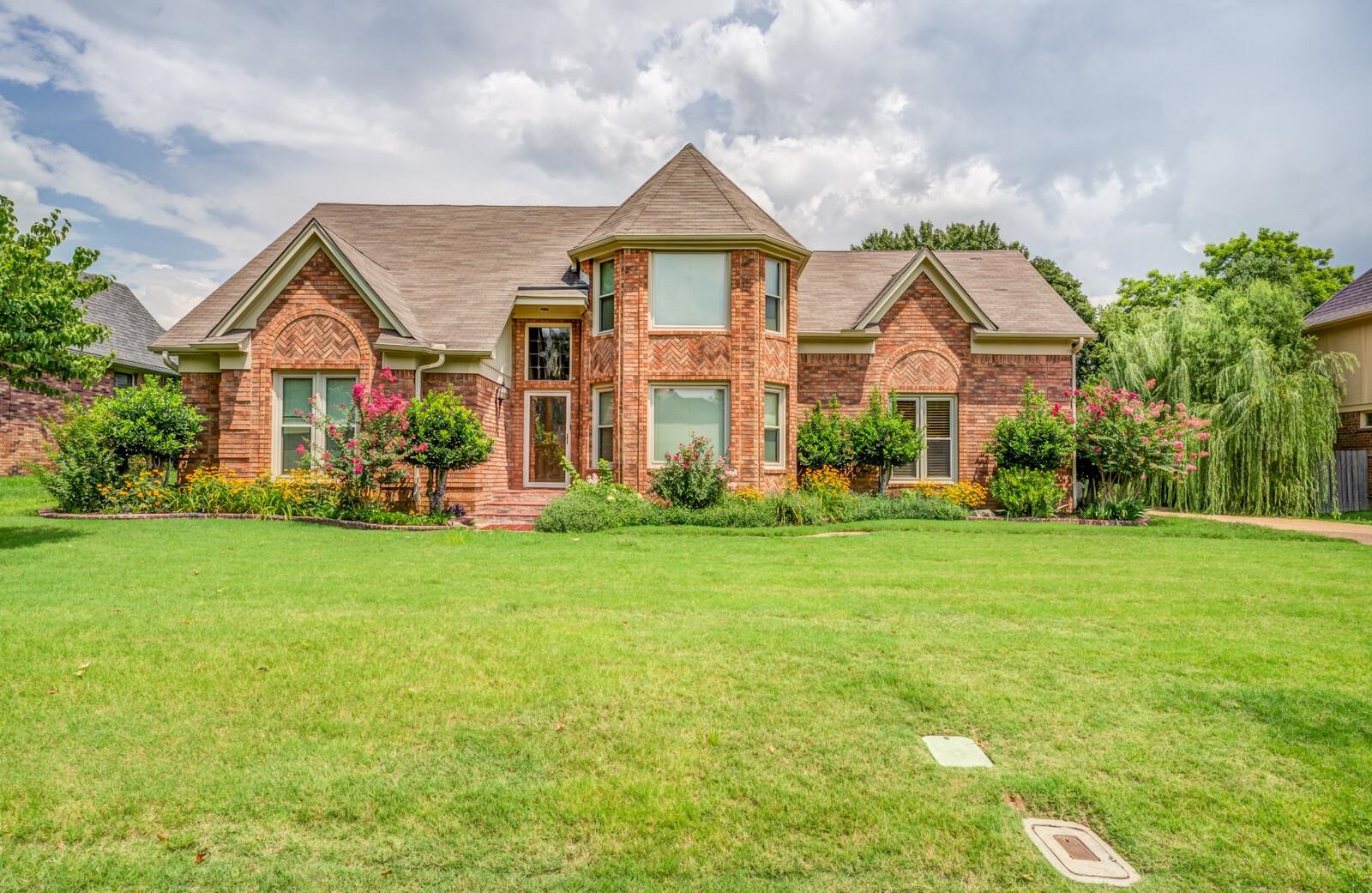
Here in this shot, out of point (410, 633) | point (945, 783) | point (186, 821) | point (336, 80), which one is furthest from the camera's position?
point (336, 80)

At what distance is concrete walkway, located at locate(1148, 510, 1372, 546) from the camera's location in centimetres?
1361

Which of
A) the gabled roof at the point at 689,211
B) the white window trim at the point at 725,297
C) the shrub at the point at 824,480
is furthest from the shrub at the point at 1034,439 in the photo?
the white window trim at the point at 725,297

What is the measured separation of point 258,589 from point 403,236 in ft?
50.8

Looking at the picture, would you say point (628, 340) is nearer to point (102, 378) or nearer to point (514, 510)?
point (514, 510)

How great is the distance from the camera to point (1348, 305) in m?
21.5

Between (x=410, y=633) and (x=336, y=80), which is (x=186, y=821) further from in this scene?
(x=336, y=80)

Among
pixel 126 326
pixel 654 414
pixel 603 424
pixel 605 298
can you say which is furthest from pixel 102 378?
pixel 654 414

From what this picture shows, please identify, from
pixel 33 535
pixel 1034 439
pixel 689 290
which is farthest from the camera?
pixel 1034 439

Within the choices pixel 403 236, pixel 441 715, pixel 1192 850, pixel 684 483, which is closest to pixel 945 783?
pixel 1192 850

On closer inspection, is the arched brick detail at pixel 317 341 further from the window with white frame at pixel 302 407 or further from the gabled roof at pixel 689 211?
the gabled roof at pixel 689 211

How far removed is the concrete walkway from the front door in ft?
48.3

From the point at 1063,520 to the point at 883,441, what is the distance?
14.3 ft

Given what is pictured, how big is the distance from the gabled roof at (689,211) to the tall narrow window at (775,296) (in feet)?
1.98

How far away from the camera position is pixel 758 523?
1413cm
